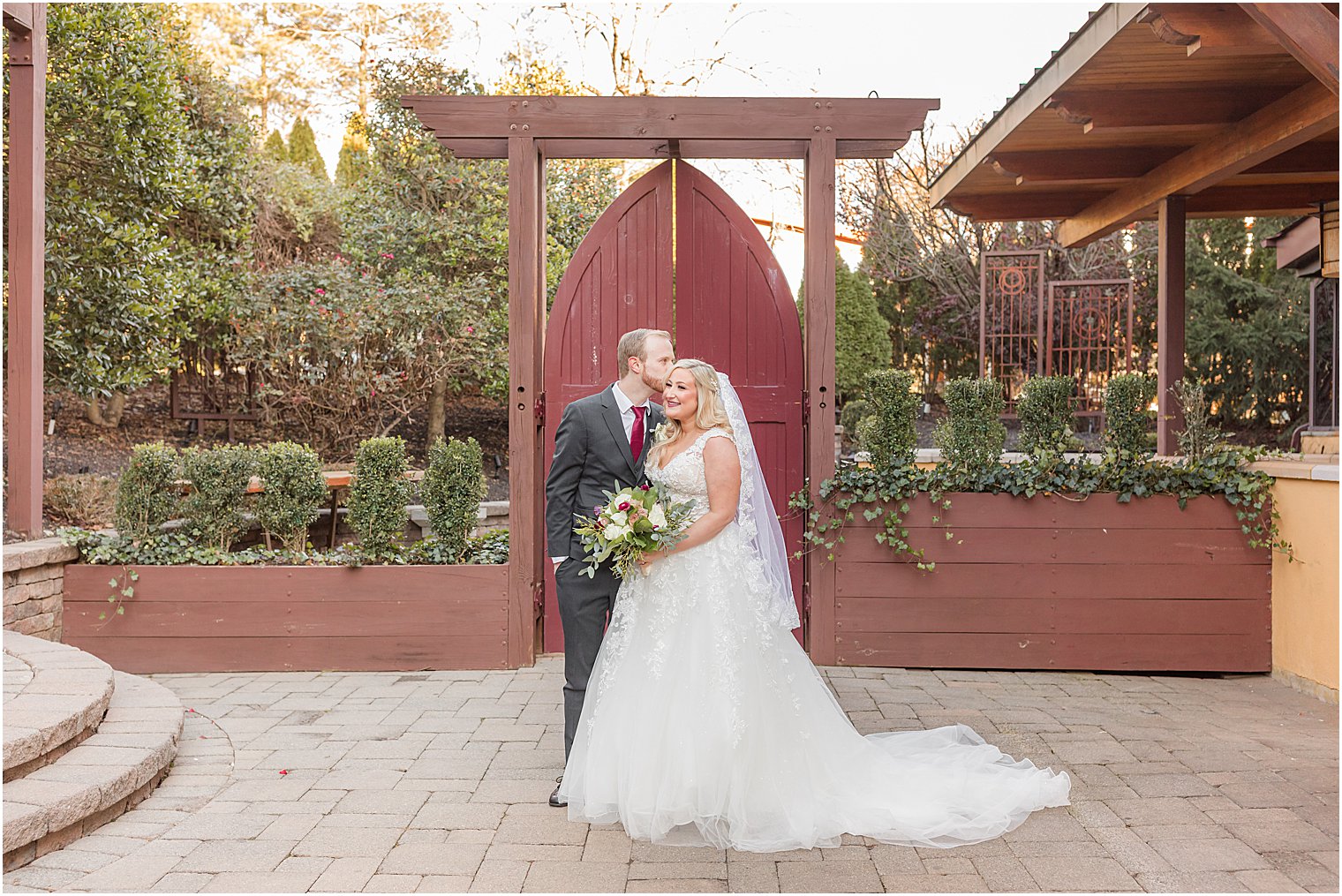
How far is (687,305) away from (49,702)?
146 inches

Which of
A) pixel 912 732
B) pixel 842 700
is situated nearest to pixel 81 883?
pixel 912 732

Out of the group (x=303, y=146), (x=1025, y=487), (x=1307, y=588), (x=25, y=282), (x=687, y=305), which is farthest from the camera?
(x=303, y=146)

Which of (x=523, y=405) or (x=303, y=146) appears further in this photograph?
(x=303, y=146)

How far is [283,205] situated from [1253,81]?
10873mm

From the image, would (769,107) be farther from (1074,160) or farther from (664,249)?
(1074,160)

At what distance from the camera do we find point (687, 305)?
614 centimetres

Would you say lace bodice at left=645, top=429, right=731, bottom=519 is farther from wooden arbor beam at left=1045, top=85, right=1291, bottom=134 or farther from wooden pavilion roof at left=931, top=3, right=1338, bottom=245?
wooden arbor beam at left=1045, top=85, right=1291, bottom=134

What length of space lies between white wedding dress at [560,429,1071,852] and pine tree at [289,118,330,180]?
48.7ft

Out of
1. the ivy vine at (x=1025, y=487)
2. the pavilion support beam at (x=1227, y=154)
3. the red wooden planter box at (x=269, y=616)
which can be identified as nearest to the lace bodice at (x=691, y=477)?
the ivy vine at (x=1025, y=487)

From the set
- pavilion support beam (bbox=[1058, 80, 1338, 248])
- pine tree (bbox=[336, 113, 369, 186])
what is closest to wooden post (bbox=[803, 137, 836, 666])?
pavilion support beam (bbox=[1058, 80, 1338, 248])

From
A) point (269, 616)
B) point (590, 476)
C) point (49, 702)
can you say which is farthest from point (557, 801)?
point (269, 616)

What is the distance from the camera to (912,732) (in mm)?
4195

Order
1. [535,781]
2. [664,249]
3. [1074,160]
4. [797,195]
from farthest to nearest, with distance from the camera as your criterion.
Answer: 1. [797,195]
2. [1074,160]
3. [664,249]
4. [535,781]

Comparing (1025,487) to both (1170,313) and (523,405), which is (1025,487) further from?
(1170,313)
